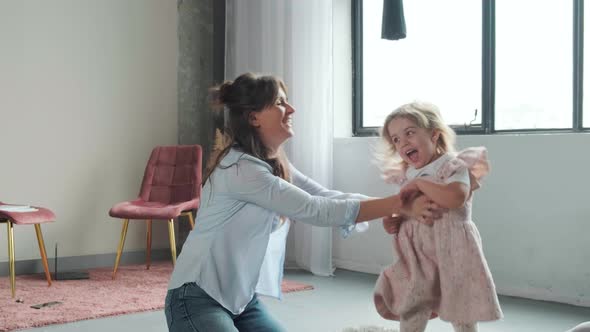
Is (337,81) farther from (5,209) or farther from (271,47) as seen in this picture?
(5,209)

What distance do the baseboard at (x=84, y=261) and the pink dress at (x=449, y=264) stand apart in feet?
10.2

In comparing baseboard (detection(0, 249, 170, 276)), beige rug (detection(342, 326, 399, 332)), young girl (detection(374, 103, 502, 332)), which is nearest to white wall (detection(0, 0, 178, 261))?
baseboard (detection(0, 249, 170, 276))

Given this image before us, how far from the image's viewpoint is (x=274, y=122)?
1920mm

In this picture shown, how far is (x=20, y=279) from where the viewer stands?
4.25 m

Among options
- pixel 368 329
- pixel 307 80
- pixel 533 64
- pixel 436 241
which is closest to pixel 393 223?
pixel 436 241

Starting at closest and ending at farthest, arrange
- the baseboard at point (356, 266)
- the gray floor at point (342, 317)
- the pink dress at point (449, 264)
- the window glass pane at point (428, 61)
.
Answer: the pink dress at point (449, 264)
the gray floor at point (342, 317)
the window glass pane at point (428, 61)
the baseboard at point (356, 266)

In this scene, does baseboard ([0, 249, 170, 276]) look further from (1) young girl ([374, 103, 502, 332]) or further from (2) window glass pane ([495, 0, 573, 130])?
(1) young girl ([374, 103, 502, 332])

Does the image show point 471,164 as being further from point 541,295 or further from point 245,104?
point 541,295

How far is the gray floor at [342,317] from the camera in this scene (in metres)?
2.96

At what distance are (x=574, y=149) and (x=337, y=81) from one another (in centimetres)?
185

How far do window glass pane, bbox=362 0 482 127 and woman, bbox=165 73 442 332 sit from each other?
92.3 inches

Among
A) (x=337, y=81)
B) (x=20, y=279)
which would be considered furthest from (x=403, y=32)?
(x=20, y=279)

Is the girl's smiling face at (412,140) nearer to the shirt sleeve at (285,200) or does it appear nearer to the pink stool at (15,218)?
the shirt sleeve at (285,200)

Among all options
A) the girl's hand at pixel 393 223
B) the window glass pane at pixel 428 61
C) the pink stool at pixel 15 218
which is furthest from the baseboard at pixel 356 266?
the girl's hand at pixel 393 223
